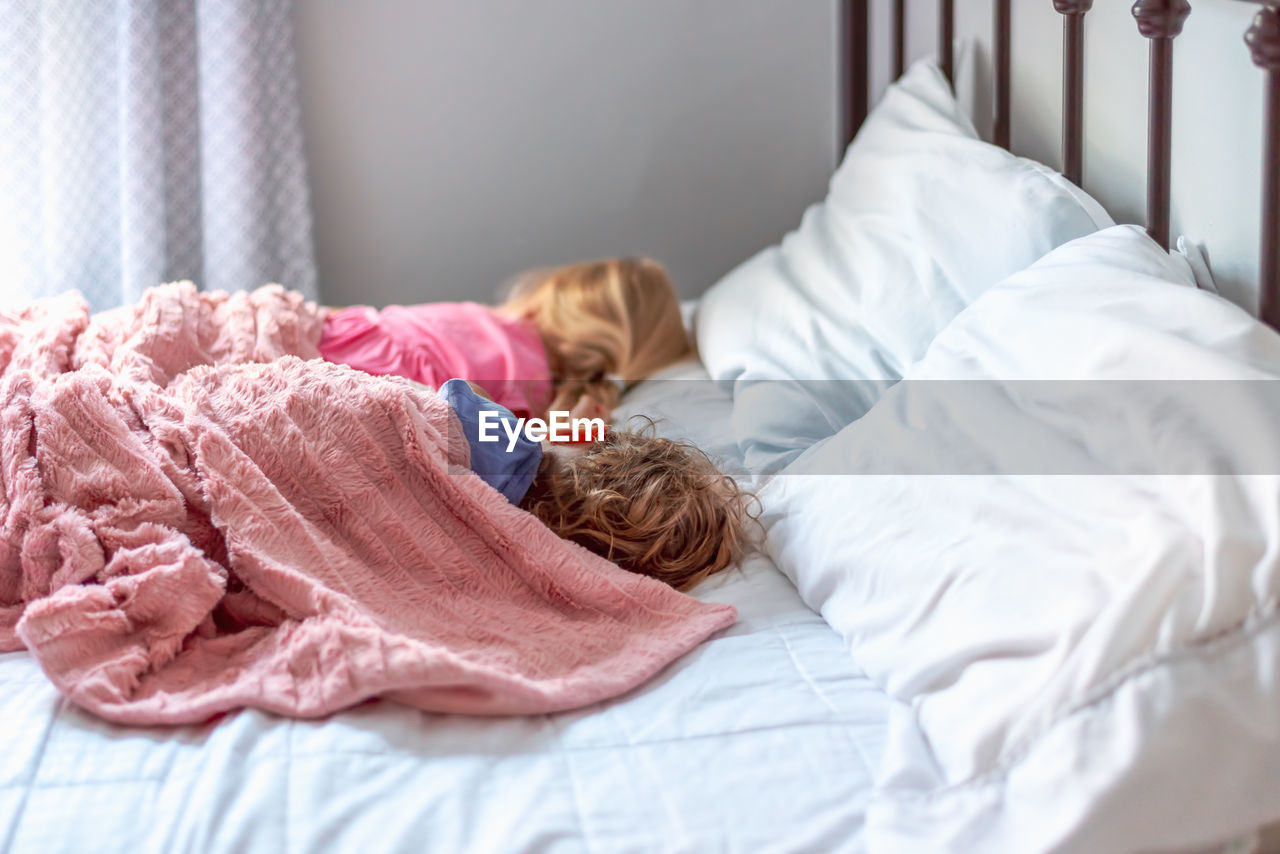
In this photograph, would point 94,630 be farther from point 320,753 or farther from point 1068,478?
point 1068,478

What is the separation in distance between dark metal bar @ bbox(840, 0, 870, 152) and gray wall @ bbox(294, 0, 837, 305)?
0.52 ft

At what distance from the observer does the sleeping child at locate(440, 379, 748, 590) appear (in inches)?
41.9

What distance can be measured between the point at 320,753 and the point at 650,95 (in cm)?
168

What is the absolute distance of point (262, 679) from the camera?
2.73 feet

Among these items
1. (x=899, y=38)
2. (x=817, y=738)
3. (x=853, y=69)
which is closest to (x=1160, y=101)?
(x=817, y=738)

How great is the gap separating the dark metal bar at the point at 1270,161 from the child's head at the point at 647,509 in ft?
1.64

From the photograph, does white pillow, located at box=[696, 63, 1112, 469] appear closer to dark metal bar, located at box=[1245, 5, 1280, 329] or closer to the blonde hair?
the blonde hair

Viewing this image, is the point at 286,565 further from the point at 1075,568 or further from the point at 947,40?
the point at 947,40

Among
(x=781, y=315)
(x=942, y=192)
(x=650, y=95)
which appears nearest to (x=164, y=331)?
(x=781, y=315)

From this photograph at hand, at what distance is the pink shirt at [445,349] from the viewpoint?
1.52 metres

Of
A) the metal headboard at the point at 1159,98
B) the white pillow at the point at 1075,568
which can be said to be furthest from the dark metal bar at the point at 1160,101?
the white pillow at the point at 1075,568

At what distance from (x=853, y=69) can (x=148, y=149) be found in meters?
1.25

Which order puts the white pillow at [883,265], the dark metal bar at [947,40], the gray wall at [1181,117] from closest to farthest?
the gray wall at [1181,117], the white pillow at [883,265], the dark metal bar at [947,40]

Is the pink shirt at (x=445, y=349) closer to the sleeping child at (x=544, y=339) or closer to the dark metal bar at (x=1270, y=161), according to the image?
the sleeping child at (x=544, y=339)
